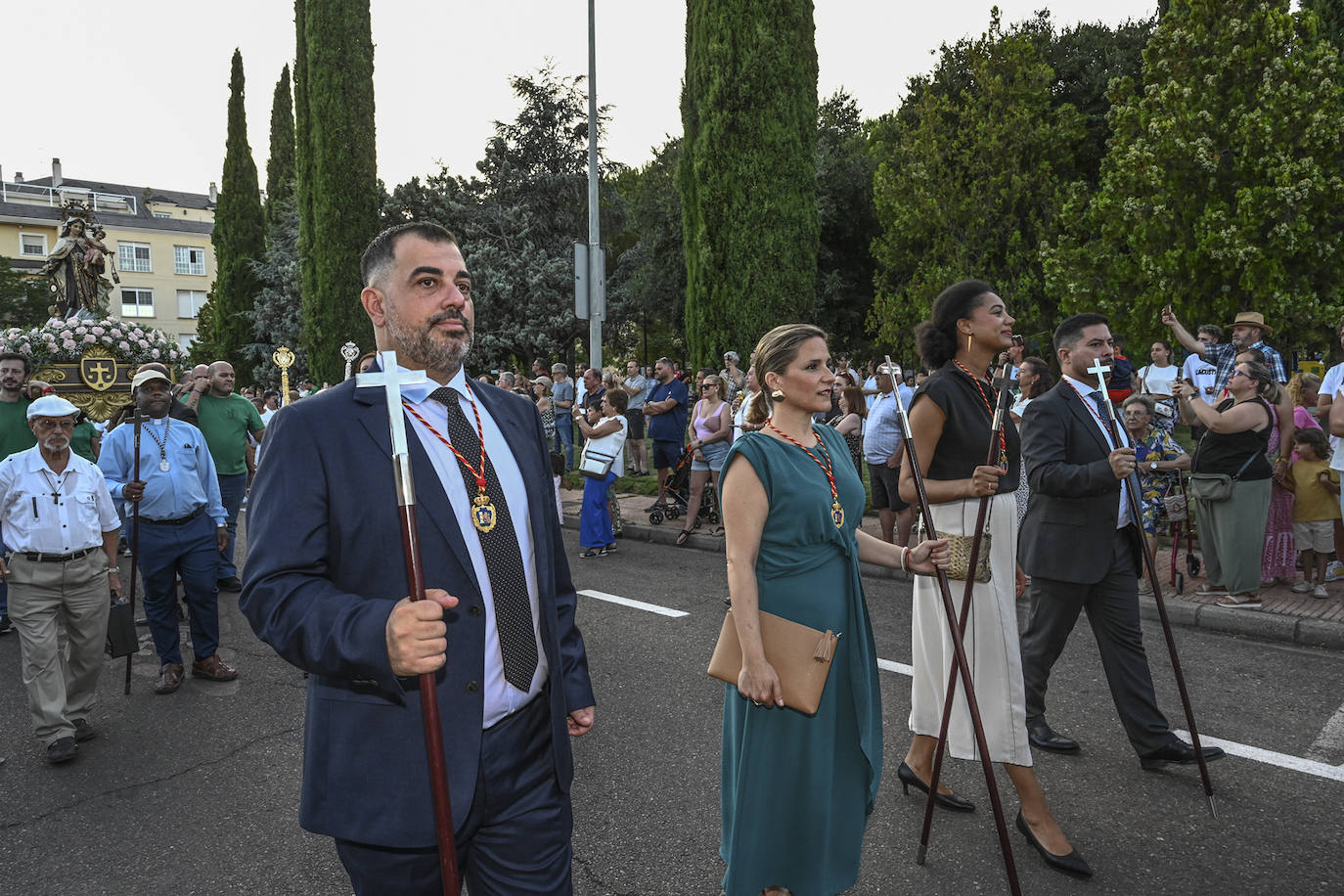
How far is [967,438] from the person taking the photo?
386 centimetres

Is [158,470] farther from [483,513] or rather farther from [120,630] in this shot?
[483,513]

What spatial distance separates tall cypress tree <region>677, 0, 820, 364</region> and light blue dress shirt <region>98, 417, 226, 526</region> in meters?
10.1

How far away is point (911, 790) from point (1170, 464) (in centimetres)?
501

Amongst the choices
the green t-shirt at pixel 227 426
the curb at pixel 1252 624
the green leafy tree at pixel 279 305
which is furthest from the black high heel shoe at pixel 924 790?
the green leafy tree at pixel 279 305

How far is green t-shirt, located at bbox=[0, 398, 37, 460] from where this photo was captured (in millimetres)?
7629

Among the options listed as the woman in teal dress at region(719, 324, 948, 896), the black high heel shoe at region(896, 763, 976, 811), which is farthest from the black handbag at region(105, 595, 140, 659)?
the black high heel shoe at region(896, 763, 976, 811)

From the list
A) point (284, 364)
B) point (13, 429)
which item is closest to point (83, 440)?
point (13, 429)

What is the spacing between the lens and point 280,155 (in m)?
37.8

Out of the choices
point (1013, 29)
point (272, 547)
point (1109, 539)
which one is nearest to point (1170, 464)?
point (1109, 539)

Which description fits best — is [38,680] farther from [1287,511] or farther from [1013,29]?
[1013,29]

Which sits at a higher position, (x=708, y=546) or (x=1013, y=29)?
(x=1013, y=29)

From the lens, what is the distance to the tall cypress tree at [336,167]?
73.9ft

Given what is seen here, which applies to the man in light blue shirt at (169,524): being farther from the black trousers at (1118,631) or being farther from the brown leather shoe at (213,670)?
the black trousers at (1118,631)

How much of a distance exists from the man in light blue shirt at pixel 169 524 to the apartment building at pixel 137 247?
65823mm
